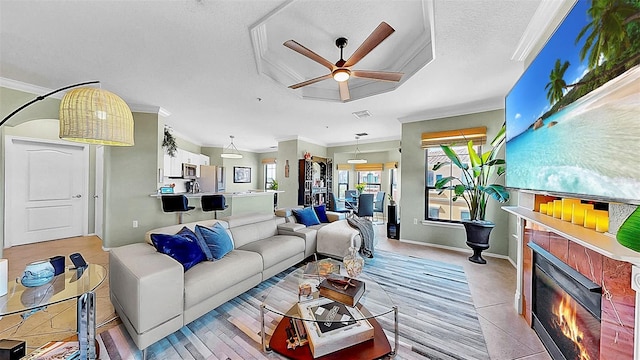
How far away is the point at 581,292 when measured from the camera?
1.29m

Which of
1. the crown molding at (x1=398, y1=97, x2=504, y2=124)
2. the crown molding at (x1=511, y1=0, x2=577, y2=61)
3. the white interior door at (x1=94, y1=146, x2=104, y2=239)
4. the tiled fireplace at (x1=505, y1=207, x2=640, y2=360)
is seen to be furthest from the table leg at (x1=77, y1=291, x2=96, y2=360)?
the crown molding at (x1=398, y1=97, x2=504, y2=124)

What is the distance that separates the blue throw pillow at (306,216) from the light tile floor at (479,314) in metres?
1.80

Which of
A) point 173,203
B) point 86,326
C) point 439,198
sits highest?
point 439,198

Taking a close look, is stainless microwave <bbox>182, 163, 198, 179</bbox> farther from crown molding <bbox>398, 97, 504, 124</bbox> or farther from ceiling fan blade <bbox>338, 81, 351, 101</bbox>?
crown molding <bbox>398, 97, 504, 124</bbox>

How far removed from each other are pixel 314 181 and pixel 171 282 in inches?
219

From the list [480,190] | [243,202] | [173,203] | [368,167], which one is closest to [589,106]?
[480,190]

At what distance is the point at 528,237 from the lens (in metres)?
2.08

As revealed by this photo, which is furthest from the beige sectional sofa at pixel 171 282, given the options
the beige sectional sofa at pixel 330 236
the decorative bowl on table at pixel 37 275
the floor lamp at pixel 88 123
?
the beige sectional sofa at pixel 330 236

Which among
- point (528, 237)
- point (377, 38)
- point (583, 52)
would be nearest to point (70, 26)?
point (377, 38)

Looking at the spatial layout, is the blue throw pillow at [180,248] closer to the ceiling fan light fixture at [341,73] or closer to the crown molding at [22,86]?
the ceiling fan light fixture at [341,73]

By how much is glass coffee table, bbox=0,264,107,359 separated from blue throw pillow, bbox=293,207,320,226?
2.63 m

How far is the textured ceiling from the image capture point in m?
1.82

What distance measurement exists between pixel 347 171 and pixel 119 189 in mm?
6810

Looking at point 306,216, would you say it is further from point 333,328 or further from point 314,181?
point 314,181
